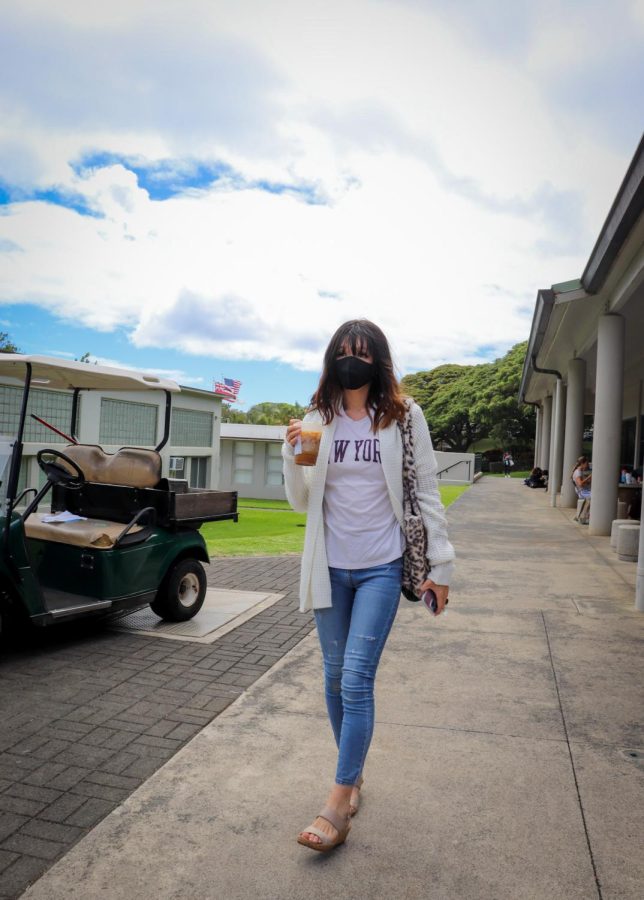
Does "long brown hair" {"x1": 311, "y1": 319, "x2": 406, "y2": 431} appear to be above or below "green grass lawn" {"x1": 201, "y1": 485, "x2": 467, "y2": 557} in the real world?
above

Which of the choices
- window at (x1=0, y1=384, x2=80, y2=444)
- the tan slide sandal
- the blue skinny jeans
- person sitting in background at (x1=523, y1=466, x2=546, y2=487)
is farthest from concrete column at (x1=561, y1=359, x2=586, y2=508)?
the tan slide sandal

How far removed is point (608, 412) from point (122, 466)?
873cm

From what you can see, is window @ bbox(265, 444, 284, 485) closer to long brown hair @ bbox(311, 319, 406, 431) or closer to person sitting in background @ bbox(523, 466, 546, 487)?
person sitting in background @ bbox(523, 466, 546, 487)

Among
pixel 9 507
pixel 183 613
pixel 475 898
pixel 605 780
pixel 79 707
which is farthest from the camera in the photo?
pixel 183 613

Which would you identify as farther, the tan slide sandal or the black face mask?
the black face mask

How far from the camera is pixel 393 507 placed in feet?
9.48

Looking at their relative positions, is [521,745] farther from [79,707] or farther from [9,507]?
[9,507]

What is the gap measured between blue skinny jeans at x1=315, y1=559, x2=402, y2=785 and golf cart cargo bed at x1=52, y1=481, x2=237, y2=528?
3.20 m

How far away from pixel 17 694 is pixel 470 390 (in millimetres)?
53656

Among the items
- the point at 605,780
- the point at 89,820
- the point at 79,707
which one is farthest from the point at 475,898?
the point at 79,707

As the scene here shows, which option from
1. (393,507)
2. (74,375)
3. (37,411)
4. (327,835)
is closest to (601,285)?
(74,375)

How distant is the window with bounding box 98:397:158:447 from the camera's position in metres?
22.2

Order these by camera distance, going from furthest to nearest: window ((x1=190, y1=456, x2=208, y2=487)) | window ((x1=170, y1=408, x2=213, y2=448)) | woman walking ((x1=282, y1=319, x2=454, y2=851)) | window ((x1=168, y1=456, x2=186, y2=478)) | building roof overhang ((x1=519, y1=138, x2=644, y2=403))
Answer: window ((x1=190, y1=456, x2=208, y2=487)), window ((x1=170, y1=408, x2=213, y2=448)), window ((x1=168, y1=456, x2=186, y2=478)), building roof overhang ((x1=519, y1=138, x2=644, y2=403)), woman walking ((x1=282, y1=319, x2=454, y2=851))

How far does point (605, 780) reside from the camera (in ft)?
10.9
